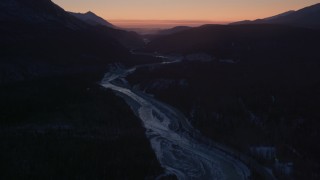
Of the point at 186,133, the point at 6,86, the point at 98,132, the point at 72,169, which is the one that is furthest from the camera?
the point at 6,86

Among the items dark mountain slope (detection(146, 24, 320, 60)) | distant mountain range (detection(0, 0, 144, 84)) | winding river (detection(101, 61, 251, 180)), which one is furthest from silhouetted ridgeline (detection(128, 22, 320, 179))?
distant mountain range (detection(0, 0, 144, 84))

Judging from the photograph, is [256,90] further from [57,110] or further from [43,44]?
[43,44]

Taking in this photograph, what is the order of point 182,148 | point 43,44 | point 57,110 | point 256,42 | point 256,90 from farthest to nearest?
point 256,42 < point 43,44 < point 256,90 < point 57,110 < point 182,148

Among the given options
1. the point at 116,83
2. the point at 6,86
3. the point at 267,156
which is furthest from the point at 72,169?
the point at 116,83

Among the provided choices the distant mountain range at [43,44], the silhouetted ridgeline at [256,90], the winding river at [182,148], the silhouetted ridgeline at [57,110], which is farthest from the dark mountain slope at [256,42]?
the winding river at [182,148]

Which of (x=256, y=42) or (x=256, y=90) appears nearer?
(x=256, y=90)

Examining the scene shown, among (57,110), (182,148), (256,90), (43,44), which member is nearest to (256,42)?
(256,90)

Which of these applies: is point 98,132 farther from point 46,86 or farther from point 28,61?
point 28,61

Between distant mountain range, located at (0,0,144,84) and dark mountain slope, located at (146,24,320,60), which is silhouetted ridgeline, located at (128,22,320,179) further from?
distant mountain range, located at (0,0,144,84)

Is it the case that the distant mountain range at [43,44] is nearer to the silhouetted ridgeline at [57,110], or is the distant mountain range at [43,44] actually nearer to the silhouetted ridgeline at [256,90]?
the silhouetted ridgeline at [57,110]
